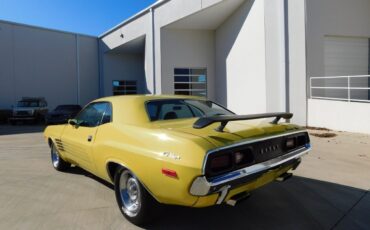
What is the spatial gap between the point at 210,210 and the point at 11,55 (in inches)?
923

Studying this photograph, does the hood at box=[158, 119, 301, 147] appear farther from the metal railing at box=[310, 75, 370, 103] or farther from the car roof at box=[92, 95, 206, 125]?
the metal railing at box=[310, 75, 370, 103]

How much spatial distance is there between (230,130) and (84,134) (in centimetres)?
240

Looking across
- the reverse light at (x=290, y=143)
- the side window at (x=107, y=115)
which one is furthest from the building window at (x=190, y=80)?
the reverse light at (x=290, y=143)

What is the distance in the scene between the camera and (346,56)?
1318 centimetres

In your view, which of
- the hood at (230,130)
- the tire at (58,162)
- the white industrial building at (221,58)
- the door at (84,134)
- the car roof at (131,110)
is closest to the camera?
the hood at (230,130)

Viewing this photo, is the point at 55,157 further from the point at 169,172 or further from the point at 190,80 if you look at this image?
the point at 190,80

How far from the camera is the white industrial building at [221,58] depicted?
12250 mm

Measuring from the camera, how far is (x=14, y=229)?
365 centimetres

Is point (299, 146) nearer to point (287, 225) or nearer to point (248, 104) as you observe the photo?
point (287, 225)

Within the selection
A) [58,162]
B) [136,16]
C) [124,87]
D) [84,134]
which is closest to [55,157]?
[58,162]

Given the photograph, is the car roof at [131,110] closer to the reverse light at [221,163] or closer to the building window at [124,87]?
the reverse light at [221,163]

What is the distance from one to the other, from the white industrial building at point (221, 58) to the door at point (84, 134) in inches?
320

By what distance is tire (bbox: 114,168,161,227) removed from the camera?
351cm

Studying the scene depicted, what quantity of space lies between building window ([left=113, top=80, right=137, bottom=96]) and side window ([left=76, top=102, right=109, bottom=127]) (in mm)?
21357
